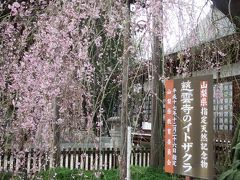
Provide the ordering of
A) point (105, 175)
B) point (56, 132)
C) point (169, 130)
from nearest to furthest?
point (169, 130), point (105, 175), point (56, 132)

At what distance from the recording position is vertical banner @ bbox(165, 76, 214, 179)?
3.25 meters

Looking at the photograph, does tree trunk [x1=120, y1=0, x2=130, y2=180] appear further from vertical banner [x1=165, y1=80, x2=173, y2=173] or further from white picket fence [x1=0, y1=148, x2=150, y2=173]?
white picket fence [x1=0, y1=148, x2=150, y2=173]

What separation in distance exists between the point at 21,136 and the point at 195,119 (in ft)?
9.96

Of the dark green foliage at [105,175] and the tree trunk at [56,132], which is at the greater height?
the tree trunk at [56,132]

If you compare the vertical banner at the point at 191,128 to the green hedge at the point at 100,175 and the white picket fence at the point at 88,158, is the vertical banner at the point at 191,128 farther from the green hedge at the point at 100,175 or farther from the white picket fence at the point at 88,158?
the white picket fence at the point at 88,158

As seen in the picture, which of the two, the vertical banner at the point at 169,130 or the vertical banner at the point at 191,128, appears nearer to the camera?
the vertical banner at the point at 191,128

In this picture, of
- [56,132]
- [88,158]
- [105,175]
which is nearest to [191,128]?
[105,175]

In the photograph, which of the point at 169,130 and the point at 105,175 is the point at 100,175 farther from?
the point at 169,130

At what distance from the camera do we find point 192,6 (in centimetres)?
443

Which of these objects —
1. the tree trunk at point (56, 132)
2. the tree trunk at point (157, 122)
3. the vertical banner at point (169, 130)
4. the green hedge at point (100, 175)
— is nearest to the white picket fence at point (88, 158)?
the tree trunk at point (56, 132)

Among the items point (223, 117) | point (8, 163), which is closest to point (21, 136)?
point (8, 163)

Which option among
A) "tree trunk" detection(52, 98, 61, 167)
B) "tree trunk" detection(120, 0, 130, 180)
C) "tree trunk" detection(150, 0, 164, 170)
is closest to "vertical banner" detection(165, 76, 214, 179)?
"tree trunk" detection(120, 0, 130, 180)

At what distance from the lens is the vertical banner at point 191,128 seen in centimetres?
325

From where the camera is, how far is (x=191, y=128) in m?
3.39
